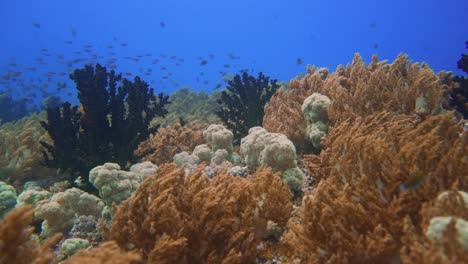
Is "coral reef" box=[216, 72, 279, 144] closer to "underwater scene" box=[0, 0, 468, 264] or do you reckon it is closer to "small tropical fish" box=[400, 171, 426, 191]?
"underwater scene" box=[0, 0, 468, 264]

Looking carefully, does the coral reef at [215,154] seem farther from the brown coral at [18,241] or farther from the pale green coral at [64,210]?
the brown coral at [18,241]

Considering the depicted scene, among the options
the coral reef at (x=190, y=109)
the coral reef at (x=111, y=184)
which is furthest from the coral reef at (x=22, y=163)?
the coral reef at (x=190, y=109)

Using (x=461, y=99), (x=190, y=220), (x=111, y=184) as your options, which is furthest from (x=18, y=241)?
(x=461, y=99)

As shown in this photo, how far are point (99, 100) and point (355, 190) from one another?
20.9 feet

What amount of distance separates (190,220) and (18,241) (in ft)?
5.05

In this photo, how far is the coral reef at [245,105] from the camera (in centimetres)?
1018

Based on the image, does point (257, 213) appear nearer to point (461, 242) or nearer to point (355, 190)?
point (355, 190)

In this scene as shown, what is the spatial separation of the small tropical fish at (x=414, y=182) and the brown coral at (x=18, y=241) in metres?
2.93

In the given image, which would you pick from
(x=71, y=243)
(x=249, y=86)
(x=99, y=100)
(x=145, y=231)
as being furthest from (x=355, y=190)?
(x=249, y=86)

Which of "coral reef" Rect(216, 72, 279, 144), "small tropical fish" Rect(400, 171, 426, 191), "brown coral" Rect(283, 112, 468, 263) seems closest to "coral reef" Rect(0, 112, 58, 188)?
"coral reef" Rect(216, 72, 279, 144)

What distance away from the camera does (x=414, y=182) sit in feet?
9.53

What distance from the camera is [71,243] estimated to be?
4.05 metres

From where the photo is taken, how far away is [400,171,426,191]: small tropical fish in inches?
114

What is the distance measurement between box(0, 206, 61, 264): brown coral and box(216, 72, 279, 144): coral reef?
300 inches
